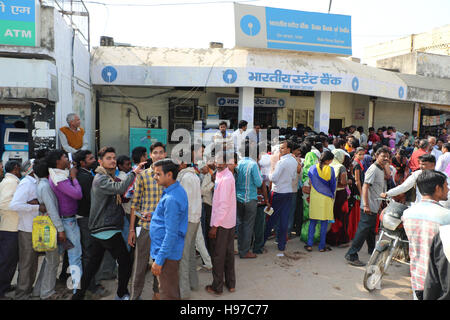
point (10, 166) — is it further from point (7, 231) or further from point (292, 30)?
point (292, 30)

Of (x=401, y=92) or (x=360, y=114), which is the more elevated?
(x=401, y=92)

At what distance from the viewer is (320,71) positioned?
10.7 m

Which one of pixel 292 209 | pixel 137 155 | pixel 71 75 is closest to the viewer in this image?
pixel 137 155

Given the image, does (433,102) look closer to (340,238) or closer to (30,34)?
(340,238)

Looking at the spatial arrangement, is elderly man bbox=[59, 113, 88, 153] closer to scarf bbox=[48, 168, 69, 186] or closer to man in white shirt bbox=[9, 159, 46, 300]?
man in white shirt bbox=[9, 159, 46, 300]

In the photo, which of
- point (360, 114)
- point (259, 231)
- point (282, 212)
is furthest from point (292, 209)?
point (360, 114)

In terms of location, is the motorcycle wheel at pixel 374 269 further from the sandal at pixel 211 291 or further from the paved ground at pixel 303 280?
the sandal at pixel 211 291

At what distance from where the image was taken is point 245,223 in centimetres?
498

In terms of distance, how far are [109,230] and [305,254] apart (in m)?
3.21

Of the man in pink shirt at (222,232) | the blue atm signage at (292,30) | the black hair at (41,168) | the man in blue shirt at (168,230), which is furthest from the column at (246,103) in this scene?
the man in blue shirt at (168,230)

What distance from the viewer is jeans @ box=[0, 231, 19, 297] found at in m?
3.75

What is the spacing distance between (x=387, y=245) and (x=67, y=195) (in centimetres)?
384
